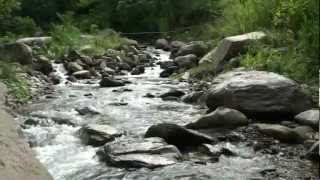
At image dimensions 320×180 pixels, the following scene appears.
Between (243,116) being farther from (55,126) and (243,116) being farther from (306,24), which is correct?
(55,126)

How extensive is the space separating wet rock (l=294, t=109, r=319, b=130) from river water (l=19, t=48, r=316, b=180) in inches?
56.8

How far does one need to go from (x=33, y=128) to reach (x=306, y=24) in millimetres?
5634

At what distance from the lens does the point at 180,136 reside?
822 centimetres

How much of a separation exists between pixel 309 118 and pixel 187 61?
8423 millimetres

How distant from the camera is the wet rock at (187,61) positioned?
16984 mm

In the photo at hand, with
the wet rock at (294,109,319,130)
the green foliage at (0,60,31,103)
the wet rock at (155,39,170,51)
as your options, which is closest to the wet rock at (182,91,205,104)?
the wet rock at (294,109,319,130)

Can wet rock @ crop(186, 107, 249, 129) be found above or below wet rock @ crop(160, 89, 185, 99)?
above

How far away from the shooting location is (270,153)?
775 cm

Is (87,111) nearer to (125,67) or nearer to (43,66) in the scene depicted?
(43,66)

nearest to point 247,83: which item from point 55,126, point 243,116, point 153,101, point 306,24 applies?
point 243,116

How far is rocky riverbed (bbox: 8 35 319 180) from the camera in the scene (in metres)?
7.12

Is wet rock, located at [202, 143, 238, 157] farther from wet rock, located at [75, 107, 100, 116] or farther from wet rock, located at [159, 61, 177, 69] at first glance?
wet rock, located at [159, 61, 177, 69]

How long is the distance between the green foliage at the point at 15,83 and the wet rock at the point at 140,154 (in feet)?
16.4

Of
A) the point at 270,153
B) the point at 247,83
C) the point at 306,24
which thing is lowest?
the point at 270,153
